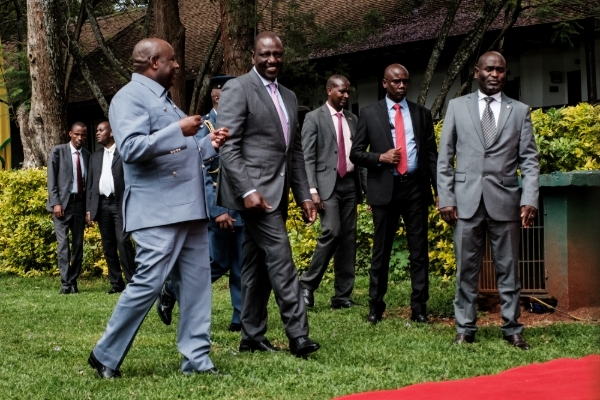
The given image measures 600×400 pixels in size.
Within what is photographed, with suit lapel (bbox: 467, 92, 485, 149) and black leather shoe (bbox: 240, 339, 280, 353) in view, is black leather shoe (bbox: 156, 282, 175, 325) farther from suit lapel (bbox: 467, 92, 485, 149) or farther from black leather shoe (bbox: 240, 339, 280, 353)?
suit lapel (bbox: 467, 92, 485, 149)

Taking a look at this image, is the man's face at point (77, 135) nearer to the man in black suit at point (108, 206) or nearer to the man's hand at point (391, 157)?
the man in black suit at point (108, 206)

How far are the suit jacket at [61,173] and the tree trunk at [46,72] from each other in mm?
5128

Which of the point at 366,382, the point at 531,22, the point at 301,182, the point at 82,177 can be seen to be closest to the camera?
the point at 366,382

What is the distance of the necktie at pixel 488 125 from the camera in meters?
7.68

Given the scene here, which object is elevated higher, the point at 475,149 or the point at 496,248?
the point at 475,149

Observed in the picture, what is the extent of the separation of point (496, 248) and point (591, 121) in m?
3.72

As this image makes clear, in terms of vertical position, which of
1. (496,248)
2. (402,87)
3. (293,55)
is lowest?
(496,248)

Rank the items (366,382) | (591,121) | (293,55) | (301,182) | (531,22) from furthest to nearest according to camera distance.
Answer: (531,22) < (293,55) < (591,121) < (301,182) < (366,382)

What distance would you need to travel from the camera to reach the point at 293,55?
59.4 ft

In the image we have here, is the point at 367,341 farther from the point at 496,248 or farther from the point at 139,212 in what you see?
the point at 139,212

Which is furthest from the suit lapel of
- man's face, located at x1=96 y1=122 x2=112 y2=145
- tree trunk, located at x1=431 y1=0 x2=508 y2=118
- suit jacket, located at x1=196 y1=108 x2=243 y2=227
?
tree trunk, located at x1=431 y1=0 x2=508 y2=118

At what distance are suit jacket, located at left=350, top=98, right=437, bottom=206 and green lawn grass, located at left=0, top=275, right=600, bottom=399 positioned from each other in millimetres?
1213

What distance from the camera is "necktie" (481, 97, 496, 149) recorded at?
768cm

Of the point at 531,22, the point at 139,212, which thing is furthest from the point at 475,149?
the point at 531,22
